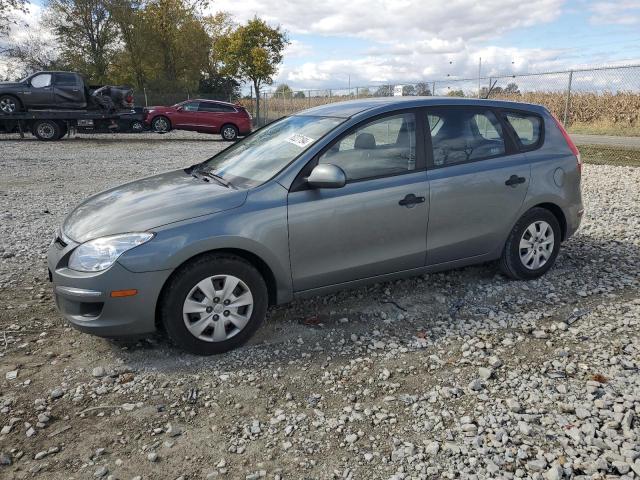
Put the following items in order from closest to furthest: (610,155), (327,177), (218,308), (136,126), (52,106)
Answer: (218,308) < (327,177) < (610,155) < (52,106) < (136,126)

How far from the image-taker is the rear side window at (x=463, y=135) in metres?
4.26

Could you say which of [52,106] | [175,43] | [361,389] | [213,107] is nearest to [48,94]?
[52,106]

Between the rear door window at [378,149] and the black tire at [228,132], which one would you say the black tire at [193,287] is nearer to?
the rear door window at [378,149]

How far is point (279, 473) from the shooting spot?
2.48 m

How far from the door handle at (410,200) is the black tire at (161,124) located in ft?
64.4

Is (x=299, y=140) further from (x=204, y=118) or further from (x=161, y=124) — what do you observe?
(x=161, y=124)

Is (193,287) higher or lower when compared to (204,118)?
lower

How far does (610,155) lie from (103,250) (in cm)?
1366

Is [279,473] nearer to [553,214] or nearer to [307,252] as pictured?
[307,252]

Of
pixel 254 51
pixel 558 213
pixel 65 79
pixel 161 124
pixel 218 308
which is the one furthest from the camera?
pixel 254 51

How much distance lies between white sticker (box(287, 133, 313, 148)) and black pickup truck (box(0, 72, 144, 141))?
54.8 feet

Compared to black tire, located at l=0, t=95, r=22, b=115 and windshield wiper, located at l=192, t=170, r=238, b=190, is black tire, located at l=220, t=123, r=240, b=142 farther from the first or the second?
windshield wiper, located at l=192, t=170, r=238, b=190

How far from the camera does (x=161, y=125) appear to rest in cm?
2175

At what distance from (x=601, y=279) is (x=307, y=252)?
3.00m
